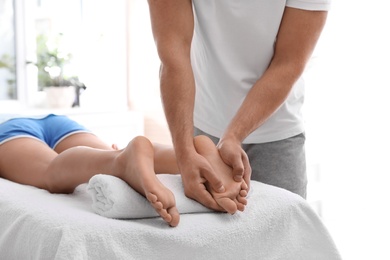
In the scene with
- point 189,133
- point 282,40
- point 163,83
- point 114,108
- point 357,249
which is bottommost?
point 357,249

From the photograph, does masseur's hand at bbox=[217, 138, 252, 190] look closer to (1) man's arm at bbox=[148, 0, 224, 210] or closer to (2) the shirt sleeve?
(1) man's arm at bbox=[148, 0, 224, 210]

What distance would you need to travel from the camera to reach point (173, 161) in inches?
74.2

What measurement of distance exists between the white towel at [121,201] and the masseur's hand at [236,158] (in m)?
0.12

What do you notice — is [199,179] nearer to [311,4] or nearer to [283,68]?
[283,68]

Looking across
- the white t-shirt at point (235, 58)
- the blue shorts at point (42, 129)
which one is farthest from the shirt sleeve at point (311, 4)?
the blue shorts at point (42, 129)

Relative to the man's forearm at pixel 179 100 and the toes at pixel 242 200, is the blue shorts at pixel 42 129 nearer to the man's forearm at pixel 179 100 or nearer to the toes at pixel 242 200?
the man's forearm at pixel 179 100

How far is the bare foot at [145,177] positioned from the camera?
1.51 m

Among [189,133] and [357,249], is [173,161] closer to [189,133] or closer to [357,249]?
[189,133]

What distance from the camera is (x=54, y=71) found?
4.45 m

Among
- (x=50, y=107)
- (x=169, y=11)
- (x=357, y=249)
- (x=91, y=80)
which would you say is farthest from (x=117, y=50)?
(x=169, y=11)

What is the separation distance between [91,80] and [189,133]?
3.08 metres

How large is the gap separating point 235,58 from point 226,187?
0.55m

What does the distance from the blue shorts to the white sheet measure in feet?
2.18

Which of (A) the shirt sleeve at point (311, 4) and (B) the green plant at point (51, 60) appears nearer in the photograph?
(A) the shirt sleeve at point (311, 4)
